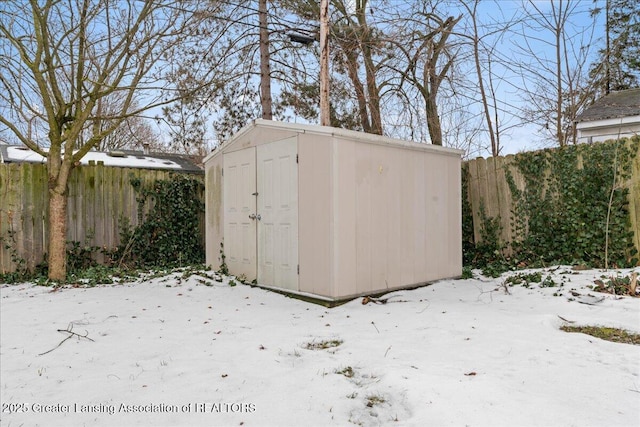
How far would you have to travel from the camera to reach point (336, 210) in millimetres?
4664

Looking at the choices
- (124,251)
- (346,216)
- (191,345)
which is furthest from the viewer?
(124,251)

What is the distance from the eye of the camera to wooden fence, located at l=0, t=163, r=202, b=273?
6281 millimetres

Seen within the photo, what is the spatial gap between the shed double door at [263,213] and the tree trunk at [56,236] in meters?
2.34

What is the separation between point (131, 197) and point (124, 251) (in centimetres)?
93

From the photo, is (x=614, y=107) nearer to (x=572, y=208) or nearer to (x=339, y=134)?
(x=572, y=208)

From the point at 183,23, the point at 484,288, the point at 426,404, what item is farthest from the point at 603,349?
the point at 183,23

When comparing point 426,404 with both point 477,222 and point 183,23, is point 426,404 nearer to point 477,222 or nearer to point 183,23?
point 477,222

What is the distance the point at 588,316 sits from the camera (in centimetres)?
388

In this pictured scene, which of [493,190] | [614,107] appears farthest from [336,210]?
[614,107]

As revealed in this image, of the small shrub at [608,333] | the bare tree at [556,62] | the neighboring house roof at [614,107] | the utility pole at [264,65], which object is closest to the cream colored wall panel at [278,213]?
the small shrub at [608,333]

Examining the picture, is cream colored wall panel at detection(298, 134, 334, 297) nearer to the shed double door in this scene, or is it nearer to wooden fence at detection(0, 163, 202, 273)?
the shed double door

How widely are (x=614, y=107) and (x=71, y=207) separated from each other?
10.8m

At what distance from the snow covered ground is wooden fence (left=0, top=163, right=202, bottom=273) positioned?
1630 millimetres

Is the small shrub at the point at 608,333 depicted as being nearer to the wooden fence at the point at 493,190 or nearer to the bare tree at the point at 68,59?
the wooden fence at the point at 493,190
